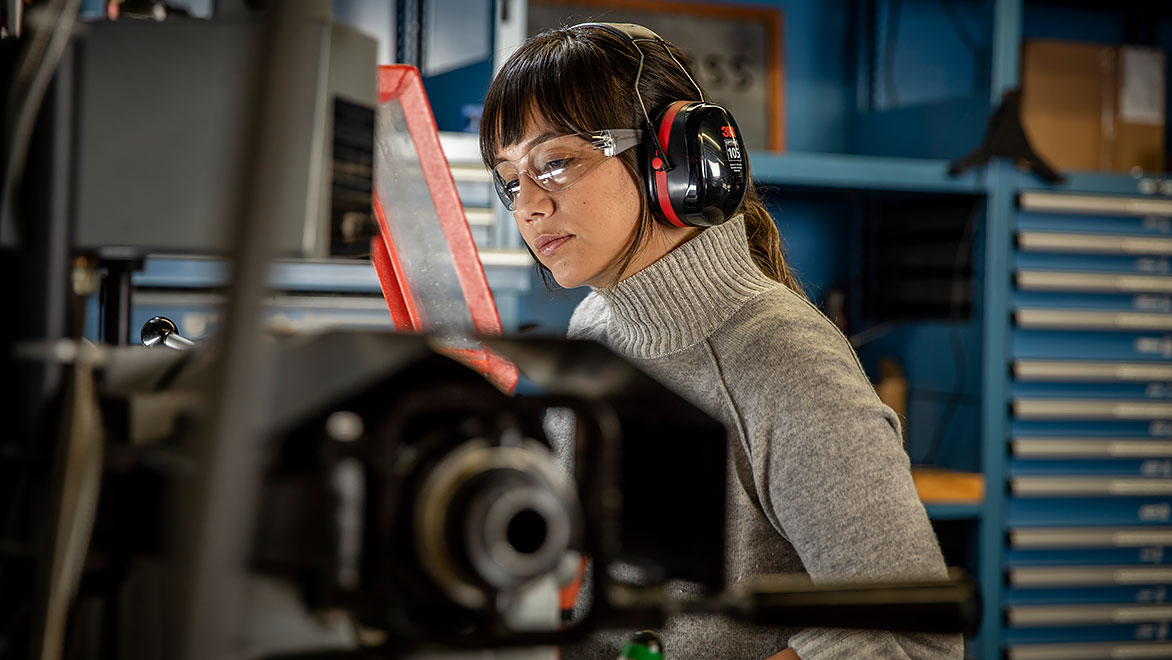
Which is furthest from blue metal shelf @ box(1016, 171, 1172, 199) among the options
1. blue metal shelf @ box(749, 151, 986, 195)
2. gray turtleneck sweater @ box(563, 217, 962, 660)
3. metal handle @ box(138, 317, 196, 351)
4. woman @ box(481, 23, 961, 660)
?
metal handle @ box(138, 317, 196, 351)

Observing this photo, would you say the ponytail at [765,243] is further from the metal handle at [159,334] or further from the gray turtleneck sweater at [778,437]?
the metal handle at [159,334]

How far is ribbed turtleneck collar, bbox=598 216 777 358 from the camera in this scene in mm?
1118

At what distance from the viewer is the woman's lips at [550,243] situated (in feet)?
3.93

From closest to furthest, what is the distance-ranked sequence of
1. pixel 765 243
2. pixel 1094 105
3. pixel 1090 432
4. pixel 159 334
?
1. pixel 159 334
2. pixel 765 243
3. pixel 1090 432
4. pixel 1094 105

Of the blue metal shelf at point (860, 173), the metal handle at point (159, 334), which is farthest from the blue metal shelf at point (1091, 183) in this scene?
the metal handle at point (159, 334)

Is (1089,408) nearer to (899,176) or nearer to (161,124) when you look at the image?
(899,176)

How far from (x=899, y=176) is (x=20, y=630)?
2.30 meters

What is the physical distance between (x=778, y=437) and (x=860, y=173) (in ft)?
5.41

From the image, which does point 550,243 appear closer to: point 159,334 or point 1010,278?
point 159,334

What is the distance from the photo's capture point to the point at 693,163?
109 cm

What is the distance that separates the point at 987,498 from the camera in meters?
2.51

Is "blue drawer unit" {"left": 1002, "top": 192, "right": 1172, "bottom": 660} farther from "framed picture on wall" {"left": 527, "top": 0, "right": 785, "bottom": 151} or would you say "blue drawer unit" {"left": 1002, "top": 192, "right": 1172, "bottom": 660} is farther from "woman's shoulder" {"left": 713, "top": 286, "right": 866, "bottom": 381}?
"woman's shoulder" {"left": 713, "top": 286, "right": 866, "bottom": 381}

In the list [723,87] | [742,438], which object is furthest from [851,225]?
[742,438]

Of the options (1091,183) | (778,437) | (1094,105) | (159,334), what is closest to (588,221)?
(778,437)
